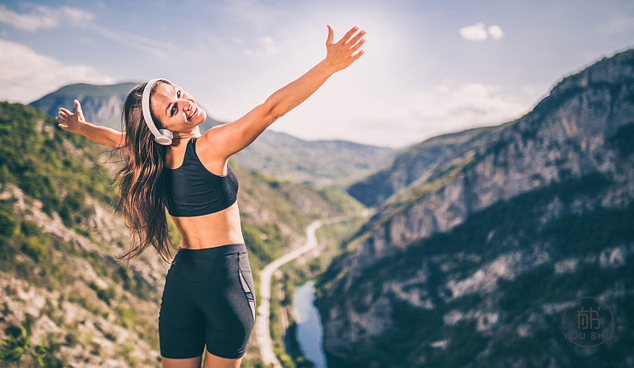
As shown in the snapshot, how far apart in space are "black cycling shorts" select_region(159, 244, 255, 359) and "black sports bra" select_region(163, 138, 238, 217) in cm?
43

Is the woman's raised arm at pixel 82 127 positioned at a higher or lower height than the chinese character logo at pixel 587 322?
higher

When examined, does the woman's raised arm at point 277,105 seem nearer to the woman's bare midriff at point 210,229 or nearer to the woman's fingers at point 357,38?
the woman's fingers at point 357,38

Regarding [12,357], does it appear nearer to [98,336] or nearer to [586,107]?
[98,336]

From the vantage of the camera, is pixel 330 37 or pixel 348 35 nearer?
pixel 348 35

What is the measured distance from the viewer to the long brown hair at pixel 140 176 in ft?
9.48

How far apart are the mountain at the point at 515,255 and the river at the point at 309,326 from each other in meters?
2.45

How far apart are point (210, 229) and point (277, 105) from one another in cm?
134

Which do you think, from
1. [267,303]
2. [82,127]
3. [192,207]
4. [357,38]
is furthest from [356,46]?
[267,303]

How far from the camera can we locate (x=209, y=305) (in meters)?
2.88

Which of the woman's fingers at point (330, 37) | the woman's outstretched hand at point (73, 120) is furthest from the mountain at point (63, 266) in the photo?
the woman's fingers at point (330, 37)

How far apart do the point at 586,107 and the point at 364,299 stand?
66.5 m

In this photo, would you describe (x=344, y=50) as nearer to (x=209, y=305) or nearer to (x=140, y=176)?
(x=140, y=176)

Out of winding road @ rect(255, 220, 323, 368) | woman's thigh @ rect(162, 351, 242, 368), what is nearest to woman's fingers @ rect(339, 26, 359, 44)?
woman's thigh @ rect(162, 351, 242, 368)

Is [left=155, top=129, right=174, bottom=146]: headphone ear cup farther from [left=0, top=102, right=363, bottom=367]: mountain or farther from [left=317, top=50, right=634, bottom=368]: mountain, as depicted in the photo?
[left=317, top=50, right=634, bottom=368]: mountain
